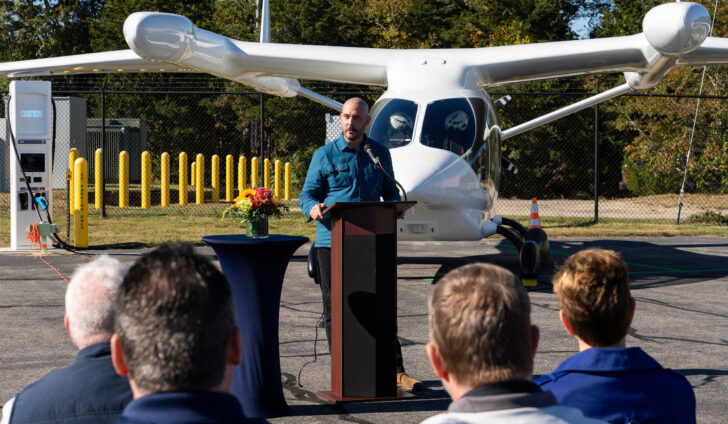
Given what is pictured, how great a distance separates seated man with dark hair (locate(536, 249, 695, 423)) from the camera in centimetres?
240

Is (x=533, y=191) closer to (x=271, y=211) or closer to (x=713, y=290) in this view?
(x=713, y=290)

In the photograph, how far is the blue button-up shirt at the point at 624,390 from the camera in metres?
2.40

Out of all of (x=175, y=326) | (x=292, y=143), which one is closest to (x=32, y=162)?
(x=175, y=326)

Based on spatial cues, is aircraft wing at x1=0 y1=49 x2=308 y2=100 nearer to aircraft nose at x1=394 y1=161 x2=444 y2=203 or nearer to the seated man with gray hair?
aircraft nose at x1=394 y1=161 x2=444 y2=203

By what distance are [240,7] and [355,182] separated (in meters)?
34.0

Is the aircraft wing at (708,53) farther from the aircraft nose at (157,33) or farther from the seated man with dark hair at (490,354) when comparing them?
the seated man with dark hair at (490,354)

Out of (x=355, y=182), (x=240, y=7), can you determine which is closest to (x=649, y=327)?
(x=355, y=182)

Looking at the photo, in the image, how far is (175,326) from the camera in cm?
164

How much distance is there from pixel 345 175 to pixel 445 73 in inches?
210

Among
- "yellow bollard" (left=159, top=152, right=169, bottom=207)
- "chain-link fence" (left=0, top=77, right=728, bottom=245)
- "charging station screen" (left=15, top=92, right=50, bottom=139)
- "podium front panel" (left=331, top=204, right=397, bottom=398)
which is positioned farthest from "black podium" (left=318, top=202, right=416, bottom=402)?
"chain-link fence" (left=0, top=77, right=728, bottom=245)

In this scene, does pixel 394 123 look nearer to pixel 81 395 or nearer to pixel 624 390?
pixel 624 390

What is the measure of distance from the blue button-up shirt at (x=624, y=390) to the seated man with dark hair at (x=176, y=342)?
44.0 inches

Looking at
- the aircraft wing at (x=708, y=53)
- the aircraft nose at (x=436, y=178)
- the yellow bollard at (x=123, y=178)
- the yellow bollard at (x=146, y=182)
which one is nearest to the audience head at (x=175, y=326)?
the aircraft nose at (x=436, y=178)

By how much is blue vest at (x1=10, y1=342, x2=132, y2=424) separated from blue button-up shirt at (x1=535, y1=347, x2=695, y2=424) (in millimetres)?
1200
